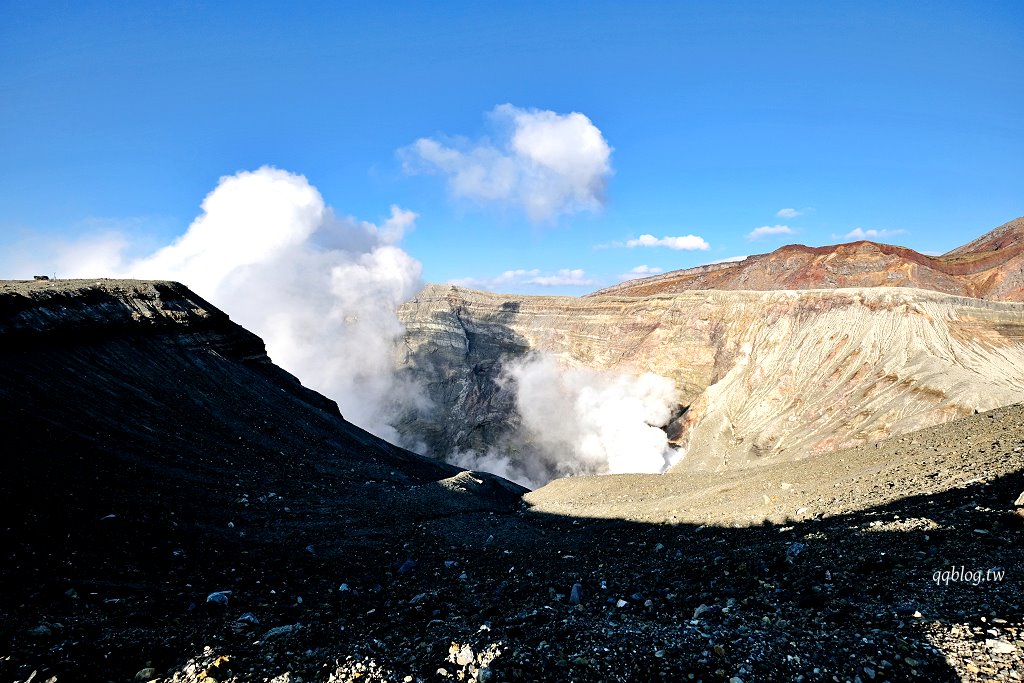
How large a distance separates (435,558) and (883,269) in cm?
6319

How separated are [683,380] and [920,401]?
24.2 metres

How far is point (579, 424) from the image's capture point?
184 ft

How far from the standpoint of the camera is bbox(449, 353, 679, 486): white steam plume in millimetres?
47250

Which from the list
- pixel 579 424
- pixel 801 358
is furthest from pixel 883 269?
pixel 579 424

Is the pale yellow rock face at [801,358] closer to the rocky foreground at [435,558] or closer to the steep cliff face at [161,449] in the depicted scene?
the rocky foreground at [435,558]

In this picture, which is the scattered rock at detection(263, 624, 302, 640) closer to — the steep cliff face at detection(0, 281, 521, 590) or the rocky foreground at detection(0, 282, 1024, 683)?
the rocky foreground at detection(0, 282, 1024, 683)

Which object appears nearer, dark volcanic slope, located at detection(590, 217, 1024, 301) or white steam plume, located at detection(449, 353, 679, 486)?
white steam plume, located at detection(449, 353, 679, 486)

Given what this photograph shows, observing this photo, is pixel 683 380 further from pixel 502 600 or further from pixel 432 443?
pixel 502 600

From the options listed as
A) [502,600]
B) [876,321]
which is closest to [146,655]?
[502,600]

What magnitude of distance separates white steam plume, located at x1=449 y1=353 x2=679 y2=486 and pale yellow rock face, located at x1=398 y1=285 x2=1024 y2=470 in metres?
1.82

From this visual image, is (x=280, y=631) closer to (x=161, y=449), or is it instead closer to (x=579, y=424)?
(x=161, y=449)

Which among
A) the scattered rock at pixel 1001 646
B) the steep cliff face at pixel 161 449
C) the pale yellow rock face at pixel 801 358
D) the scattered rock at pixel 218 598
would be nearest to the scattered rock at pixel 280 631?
the scattered rock at pixel 218 598

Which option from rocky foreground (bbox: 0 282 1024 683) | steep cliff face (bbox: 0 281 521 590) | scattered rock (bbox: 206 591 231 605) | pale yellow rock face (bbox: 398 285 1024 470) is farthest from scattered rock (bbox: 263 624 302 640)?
pale yellow rock face (bbox: 398 285 1024 470)

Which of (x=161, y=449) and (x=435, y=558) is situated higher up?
(x=161, y=449)
